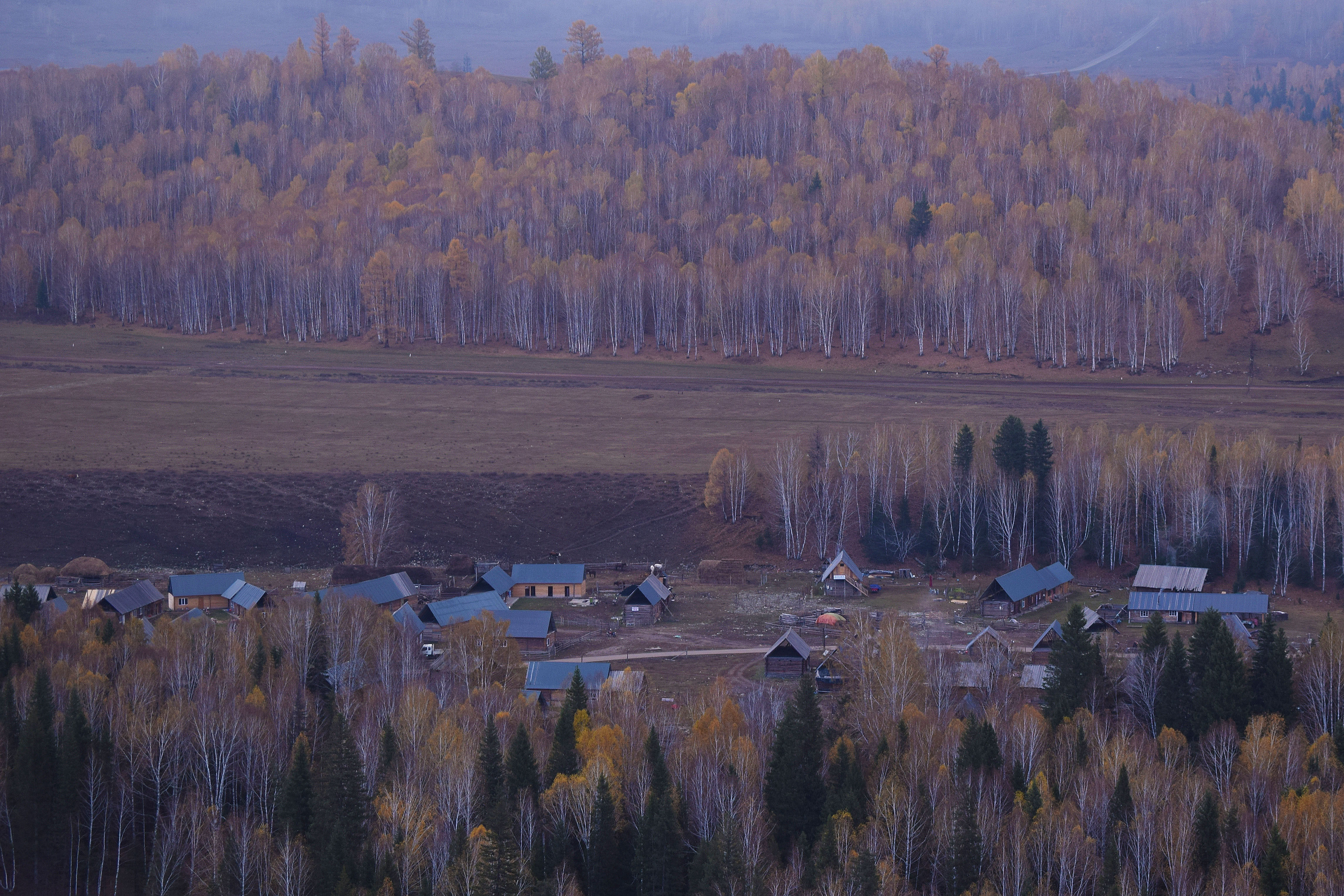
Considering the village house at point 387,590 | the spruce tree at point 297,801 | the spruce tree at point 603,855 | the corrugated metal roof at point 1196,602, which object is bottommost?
the spruce tree at point 603,855

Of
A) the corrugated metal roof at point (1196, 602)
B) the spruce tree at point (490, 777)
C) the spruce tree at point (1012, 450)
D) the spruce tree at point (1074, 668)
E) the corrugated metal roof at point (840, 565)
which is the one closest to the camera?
the spruce tree at point (490, 777)

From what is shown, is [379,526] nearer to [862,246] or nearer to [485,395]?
[485,395]

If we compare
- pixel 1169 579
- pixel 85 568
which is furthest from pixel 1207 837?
pixel 85 568

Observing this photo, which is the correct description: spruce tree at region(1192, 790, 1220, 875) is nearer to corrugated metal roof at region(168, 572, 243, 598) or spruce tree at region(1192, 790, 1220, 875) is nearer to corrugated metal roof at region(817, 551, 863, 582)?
corrugated metal roof at region(817, 551, 863, 582)

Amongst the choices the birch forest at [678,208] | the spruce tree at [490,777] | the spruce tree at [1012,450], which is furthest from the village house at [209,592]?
the birch forest at [678,208]

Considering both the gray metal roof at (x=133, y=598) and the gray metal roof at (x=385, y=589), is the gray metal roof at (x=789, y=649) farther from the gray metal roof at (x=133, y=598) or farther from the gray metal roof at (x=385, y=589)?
the gray metal roof at (x=133, y=598)

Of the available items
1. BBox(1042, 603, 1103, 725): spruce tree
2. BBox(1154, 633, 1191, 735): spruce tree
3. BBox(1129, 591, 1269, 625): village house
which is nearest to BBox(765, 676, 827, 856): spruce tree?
BBox(1042, 603, 1103, 725): spruce tree

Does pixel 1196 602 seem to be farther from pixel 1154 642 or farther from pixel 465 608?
pixel 465 608
